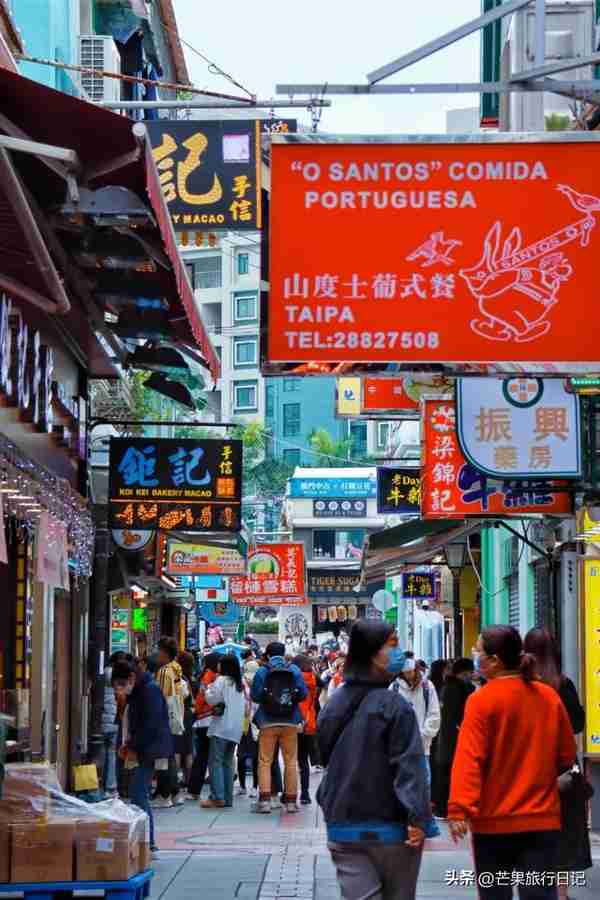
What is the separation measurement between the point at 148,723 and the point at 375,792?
6.68 m

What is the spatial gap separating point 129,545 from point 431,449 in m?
7.29

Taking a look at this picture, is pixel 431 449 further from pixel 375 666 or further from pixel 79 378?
pixel 375 666

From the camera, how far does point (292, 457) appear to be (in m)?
102

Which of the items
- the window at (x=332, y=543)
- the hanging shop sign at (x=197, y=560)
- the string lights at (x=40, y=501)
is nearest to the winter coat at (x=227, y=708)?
the string lights at (x=40, y=501)

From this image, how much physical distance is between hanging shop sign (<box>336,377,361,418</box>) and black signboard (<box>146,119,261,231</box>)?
9528 mm

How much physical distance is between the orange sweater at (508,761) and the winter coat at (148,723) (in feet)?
Result: 21.5

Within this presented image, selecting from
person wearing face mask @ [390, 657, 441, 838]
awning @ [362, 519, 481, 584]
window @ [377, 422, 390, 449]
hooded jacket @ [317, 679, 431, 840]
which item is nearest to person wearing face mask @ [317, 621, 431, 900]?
hooded jacket @ [317, 679, 431, 840]

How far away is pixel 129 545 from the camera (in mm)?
23547

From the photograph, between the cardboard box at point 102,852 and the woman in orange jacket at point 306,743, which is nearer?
the cardboard box at point 102,852

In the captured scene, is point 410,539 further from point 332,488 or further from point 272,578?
point 332,488

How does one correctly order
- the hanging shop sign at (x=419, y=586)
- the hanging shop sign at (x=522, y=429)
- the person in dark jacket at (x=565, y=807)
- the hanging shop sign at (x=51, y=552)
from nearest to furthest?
the person in dark jacket at (x=565, y=807) < the hanging shop sign at (x=51, y=552) < the hanging shop sign at (x=522, y=429) < the hanging shop sign at (x=419, y=586)

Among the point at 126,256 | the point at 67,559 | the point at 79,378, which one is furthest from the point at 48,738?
the point at 126,256

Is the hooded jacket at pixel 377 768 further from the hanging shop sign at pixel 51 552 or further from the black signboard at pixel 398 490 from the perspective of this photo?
the black signboard at pixel 398 490

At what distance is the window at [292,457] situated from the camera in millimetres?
101500
